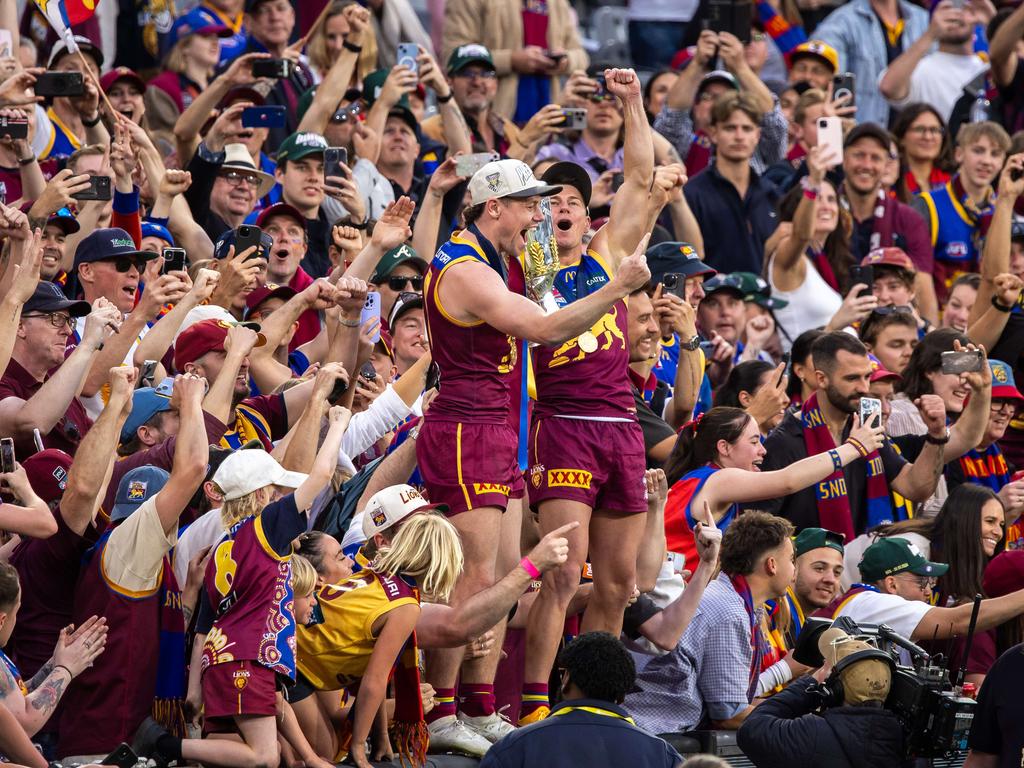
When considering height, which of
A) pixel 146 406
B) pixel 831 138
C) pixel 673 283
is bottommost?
pixel 146 406

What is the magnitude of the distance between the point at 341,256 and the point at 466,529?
11.6 ft

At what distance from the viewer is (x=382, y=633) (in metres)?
7.39

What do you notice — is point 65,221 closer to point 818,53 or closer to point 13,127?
point 13,127

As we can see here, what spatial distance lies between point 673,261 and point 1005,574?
2674 mm

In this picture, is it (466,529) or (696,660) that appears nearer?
(466,529)

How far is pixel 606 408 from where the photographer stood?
8.16 m

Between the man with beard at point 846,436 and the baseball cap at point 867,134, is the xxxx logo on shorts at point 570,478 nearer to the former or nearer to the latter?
the man with beard at point 846,436

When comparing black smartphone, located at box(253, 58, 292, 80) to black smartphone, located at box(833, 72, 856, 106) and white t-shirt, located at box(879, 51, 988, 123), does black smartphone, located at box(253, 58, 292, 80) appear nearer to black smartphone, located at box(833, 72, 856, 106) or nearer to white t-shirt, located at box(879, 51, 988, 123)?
black smartphone, located at box(833, 72, 856, 106)

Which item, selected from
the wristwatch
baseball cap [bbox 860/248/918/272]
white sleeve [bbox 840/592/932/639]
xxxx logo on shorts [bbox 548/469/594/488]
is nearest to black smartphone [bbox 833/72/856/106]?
baseball cap [bbox 860/248/918/272]

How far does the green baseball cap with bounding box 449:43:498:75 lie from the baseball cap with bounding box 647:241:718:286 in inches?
130

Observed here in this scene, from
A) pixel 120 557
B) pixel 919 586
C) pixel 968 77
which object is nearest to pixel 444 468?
pixel 120 557

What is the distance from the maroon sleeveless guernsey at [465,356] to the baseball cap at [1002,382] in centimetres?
444

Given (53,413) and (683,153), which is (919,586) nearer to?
(53,413)

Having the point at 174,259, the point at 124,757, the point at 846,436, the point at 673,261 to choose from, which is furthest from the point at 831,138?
the point at 124,757
